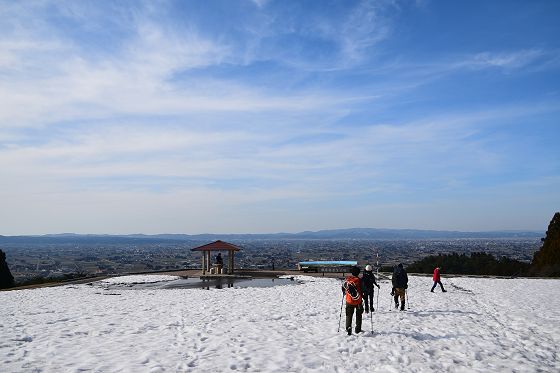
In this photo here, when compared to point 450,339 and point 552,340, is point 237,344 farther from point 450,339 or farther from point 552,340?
point 552,340

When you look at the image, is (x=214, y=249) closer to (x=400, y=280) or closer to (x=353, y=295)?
(x=400, y=280)

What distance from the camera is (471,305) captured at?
1702 centimetres

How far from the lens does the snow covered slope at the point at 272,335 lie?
30.5ft

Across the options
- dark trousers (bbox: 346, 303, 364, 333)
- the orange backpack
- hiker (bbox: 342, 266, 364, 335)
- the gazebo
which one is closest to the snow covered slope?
dark trousers (bbox: 346, 303, 364, 333)

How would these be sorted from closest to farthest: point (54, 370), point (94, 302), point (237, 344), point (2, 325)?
point (54, 370) < point (237, 344) < point (2, 325) < point (94, 302)

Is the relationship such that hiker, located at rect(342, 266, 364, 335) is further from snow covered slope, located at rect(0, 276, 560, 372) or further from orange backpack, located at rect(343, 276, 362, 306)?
snow covered slope, located at rect(0, 276, 560, 372)

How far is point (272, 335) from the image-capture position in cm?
1191

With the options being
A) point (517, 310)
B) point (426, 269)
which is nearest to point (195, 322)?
point (517, 310)

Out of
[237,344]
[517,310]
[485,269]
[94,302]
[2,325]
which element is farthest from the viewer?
[485,269]

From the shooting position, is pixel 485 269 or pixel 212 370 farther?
pixel 485 269

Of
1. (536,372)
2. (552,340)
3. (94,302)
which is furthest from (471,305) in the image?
(94,302)

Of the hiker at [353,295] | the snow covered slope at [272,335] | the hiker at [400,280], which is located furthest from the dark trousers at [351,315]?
the hiker at [400,280]

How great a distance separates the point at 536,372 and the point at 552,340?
133 inches

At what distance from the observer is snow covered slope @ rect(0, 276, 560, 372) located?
928 cm
